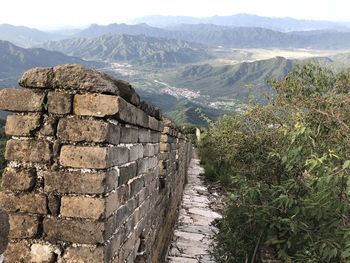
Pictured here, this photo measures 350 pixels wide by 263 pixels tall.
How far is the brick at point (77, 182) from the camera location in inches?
85.0

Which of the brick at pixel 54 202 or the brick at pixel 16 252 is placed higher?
the brick at pixel 54 202

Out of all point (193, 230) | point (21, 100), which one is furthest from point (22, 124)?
point (193, 230)

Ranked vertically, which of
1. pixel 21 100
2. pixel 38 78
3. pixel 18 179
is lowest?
pixel 18 179

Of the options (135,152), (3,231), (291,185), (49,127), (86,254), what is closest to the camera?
(3,231)

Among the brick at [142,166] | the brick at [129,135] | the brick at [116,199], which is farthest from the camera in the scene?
the brick at [142,166]

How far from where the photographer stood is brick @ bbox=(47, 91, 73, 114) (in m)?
2.24

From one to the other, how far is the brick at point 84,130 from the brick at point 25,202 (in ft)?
1.14

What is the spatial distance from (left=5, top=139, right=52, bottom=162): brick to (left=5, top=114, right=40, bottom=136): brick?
5 cm

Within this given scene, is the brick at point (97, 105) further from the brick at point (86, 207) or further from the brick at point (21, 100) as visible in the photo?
the brick at point (86, 207)

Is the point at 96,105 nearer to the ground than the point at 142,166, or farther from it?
farther from it

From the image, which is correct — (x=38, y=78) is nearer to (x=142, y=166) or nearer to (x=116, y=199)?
(x=116, y=199)

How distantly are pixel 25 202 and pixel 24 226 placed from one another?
0.42 ft

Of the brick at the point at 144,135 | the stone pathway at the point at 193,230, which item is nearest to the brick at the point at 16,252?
the brick at the point at 144,135

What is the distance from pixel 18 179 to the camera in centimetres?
226
